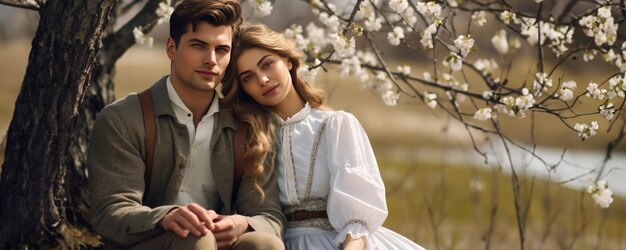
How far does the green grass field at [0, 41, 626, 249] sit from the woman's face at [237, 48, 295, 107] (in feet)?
3.28

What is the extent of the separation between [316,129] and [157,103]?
23.2 inches

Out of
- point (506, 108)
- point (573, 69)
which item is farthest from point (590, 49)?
point (573, 69)

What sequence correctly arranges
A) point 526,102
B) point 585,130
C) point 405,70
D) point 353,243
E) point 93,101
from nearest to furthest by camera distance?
1. point 353,243
2. point 585,130
3. point 526,102
4. point 93,101
5. point 405,70

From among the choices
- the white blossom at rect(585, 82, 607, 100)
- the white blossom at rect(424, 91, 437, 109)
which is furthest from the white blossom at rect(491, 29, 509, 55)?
the white blossom at rect(585, 82, 607, 100)

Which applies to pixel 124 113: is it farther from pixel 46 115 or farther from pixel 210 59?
pixel 46 115

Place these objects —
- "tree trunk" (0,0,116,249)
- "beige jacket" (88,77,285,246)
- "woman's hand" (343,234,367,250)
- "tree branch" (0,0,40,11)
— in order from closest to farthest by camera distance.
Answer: "beige jacket" (88,77,285,246)
"woman's hand" (343,234,367,250)
"tree trunk" (0,0,116,249)
"tree branch" (0,0,40,11)

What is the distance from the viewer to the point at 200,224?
2.91m

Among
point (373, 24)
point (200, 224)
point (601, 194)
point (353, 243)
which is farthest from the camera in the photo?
point (373, 24)

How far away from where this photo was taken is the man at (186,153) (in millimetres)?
3148

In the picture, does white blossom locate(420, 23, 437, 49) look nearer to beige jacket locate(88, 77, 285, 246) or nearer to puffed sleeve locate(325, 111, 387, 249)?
puffed sleeve locate(325, 111, 387, 249)

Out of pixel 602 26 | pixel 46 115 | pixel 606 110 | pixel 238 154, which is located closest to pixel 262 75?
pixel 238 154

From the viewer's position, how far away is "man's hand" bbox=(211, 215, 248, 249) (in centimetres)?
302

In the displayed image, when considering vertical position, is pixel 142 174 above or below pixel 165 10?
below

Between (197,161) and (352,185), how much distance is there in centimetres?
56
